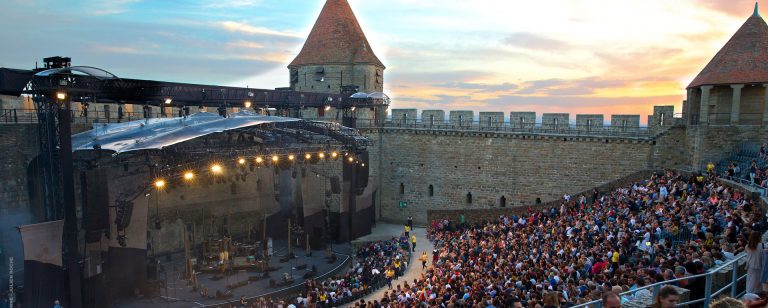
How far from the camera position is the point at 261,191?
28406 mm

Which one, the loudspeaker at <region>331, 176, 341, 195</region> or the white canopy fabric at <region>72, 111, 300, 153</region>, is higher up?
the white canopy fabric at <region>72, 111, 300, 153</region>

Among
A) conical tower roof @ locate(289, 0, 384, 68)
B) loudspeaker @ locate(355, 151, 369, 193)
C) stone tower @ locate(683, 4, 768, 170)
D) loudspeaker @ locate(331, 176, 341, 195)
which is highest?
conical tower roof @ locate(289, 0, 384, 68)

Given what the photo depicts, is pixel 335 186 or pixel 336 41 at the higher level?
pixel 336 41

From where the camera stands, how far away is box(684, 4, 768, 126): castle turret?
62.1 feet

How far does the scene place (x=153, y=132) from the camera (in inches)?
784

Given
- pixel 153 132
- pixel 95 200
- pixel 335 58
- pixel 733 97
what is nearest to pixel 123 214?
pixel 95 200

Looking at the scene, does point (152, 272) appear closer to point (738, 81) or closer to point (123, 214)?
point (123, 214)

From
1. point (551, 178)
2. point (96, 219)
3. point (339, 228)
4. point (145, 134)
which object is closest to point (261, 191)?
point (339, 228)

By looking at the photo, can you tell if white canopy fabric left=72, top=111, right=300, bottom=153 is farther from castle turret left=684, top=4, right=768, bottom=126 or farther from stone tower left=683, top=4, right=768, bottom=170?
castle turret left=684, top=4, right=768, bottom=126

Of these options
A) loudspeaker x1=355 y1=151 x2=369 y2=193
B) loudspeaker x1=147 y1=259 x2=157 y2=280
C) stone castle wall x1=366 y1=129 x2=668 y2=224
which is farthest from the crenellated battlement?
loudspeaker x1=147 y1=259 x2=157 y2=280

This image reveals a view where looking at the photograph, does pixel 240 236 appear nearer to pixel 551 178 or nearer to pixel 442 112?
pixel 442 112

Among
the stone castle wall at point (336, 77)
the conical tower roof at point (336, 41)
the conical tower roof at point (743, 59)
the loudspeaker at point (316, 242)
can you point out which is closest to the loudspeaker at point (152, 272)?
the loudspeaker at point (316, 242)

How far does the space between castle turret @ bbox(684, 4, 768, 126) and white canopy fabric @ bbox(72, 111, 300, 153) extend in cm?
1641

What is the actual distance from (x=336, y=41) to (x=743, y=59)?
20.9 metres
